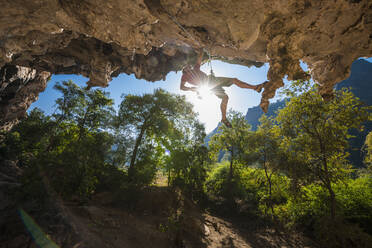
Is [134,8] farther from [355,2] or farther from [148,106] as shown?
[148,106]

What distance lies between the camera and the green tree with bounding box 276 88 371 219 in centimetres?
532

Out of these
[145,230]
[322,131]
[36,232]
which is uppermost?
[322,131]

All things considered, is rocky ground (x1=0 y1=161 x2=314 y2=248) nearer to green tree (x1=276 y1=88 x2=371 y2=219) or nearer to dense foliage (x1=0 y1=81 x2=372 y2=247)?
dense foliage (x1=0 y1=81 x2=372 y2=247)

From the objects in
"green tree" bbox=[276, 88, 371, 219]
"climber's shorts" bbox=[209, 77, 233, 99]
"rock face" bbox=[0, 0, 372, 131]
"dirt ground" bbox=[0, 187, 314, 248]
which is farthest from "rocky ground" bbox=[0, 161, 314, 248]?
"green tree" bbox=[276, 88, 371, 219]

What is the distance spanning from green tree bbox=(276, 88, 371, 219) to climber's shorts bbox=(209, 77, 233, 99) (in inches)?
153

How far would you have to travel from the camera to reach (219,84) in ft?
15.9

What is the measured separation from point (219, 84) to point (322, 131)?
4996 mm

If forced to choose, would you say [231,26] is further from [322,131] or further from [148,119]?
[148,119]

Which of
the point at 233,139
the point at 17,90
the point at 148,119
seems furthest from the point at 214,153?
the point at 17,90

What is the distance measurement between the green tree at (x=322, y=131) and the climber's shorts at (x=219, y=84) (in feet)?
12.8

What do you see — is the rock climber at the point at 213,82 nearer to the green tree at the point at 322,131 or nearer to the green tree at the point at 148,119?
the green tree at the point at 322,131

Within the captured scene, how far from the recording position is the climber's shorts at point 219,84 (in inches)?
185

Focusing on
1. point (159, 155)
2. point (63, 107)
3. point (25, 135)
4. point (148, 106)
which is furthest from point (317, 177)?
point (25, 135)

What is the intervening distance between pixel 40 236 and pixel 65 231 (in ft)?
2.71
